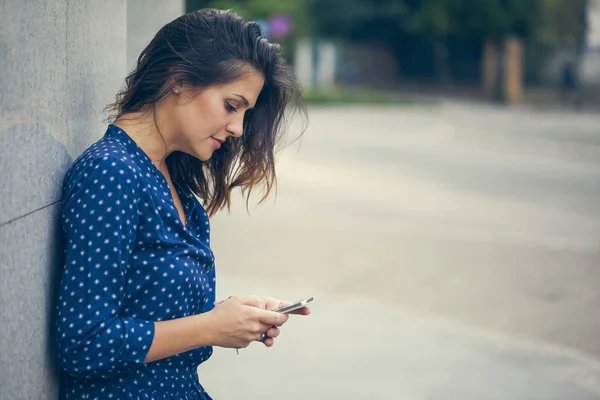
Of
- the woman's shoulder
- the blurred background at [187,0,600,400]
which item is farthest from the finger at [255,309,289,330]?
the blurred background at [187,0,600,400]

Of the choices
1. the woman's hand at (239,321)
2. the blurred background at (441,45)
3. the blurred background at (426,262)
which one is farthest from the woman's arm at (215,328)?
the blurred background at (441,45)

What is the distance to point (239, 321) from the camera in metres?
1.93

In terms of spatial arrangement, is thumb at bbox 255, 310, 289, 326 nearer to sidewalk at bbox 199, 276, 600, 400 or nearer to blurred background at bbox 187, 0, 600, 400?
blurred background at bbox 187, 0, 600, 400

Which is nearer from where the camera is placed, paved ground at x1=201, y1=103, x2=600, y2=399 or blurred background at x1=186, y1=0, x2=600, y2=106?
paved ground at x1=201, y1=103, x2=600, y2=399

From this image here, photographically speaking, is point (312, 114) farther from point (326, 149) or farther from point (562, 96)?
point (562, 96)

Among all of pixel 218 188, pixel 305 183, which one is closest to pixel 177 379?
pixel 218 188

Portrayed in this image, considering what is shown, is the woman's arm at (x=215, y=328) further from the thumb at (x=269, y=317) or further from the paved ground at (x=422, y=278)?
the paved ground at (x=422, y=278)

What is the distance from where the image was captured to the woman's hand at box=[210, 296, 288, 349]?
1909 millimetres

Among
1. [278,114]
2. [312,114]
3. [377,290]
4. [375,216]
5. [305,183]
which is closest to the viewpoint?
[278,114]

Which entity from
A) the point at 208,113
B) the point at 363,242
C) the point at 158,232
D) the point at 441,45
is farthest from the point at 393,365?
the point at 441,45

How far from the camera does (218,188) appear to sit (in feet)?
8.29

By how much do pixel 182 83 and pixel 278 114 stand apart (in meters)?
0.46

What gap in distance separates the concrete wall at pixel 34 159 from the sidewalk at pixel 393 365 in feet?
8.06

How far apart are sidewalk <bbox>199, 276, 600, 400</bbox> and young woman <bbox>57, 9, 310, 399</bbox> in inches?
93.0
